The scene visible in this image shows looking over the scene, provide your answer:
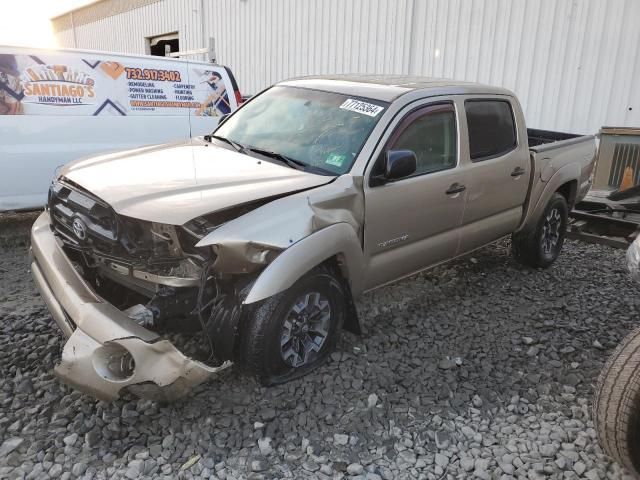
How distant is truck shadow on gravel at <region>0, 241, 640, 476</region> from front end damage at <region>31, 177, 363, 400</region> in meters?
0.33

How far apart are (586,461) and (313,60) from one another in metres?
9.89

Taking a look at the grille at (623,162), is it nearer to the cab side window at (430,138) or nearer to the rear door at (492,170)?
the rear door at (492,170)

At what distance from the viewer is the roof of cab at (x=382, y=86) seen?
3678 millimetres

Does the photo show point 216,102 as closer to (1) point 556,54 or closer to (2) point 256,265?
(2) point 256,265

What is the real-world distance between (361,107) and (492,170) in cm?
134

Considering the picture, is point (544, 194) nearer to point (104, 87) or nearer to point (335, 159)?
point (335, 159)

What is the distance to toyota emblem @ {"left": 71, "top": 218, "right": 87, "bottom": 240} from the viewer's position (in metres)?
2.90

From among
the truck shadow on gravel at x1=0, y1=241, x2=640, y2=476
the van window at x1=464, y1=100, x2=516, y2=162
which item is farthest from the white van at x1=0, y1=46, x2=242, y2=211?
the van window at x1=464, y1=100, x2=516, y2=162

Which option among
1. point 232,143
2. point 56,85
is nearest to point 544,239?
point 232,143

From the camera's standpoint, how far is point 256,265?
2660 millimetres

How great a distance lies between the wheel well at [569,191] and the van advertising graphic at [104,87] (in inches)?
158

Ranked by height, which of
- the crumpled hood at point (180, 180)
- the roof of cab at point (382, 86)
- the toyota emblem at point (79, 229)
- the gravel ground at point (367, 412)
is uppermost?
the roof of cab at point (382, 86)

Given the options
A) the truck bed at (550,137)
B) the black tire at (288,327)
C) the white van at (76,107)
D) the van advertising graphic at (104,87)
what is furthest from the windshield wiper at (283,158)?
the truck bed at (550,137)

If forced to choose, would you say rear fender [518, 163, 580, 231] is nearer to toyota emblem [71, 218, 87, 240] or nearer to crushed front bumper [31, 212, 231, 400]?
crushed front bumper [31, 212, 231, 400]
